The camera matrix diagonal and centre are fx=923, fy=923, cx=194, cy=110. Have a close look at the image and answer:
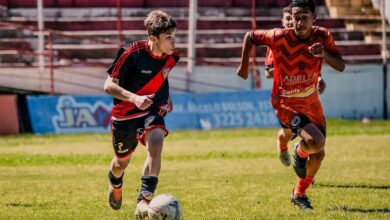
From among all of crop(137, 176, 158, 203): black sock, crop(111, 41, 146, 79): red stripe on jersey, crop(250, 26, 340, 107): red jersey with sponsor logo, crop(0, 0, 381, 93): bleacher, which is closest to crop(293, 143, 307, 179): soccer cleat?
crop(250, 26, 340, 107): red jersey with sponsor logo

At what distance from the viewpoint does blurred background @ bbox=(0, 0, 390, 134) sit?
78.0ft

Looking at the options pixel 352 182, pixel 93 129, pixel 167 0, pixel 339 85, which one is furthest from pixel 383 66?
pixel 352 182

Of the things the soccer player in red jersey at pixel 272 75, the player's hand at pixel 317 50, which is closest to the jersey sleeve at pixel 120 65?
the player's hand at pixel 317 50

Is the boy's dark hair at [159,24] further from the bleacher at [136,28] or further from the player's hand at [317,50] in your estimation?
the bleacher at [136,28]

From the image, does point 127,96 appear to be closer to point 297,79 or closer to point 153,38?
point 153,38

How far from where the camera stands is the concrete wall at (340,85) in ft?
91.0

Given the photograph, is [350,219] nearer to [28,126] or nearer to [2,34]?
[28,126]

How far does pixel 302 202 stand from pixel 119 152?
206 centimetres

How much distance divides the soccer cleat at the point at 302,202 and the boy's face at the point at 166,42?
217 cm

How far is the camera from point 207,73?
91.3ft

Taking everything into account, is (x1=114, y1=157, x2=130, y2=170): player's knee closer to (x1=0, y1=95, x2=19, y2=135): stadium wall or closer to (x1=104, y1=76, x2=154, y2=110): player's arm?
(x1=104, y1=76, x2=154, y2=110): player's arm

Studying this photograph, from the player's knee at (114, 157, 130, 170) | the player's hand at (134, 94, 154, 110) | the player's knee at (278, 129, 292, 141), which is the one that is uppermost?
the player's hand at (134, 94, 154, 110)

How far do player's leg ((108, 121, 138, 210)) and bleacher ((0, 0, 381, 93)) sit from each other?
16.6 meters

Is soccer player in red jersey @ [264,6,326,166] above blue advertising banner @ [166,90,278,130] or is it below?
above
